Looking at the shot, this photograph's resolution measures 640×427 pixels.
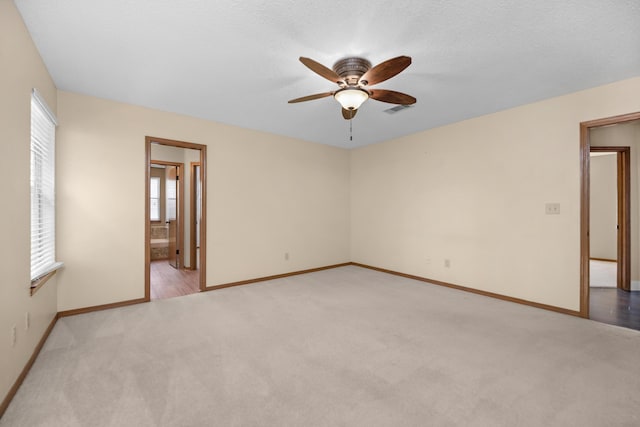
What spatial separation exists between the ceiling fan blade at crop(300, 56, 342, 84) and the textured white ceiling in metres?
0.26

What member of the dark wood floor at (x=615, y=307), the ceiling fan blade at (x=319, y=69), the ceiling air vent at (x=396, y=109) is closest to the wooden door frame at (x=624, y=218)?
the dark wood floor at (x=615, y=307)

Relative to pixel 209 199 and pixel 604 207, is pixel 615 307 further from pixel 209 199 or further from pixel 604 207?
pixel 209 199

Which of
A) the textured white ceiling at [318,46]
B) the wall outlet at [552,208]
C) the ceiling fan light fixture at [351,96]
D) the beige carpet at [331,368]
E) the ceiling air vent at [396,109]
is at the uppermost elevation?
the ceiling air vent at [396,109]

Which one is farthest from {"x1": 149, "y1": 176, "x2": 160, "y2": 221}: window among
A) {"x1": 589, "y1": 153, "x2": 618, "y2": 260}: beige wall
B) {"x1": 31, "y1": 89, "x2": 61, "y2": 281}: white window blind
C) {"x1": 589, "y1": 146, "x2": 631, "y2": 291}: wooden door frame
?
{"x1": 589, "y1": 153, "x2": 618, "y2": 260}: beige wall

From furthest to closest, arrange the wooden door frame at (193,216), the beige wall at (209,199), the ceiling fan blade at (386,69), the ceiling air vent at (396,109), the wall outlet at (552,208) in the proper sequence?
the wooden door frame at (193,216)
the ceiling air vent at (396,109)
the wall outlet at (552,208)
the beige wall at (209,199)
the ceiling fan blade at (386,69)

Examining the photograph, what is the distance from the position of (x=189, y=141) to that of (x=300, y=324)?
2912mm

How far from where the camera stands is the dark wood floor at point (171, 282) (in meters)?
4.08

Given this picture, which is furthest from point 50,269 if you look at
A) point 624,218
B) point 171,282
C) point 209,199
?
point 624,218

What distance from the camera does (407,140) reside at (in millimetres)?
4988

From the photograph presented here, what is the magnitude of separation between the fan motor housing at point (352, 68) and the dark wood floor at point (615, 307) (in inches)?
142

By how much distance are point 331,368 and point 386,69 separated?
2262mm

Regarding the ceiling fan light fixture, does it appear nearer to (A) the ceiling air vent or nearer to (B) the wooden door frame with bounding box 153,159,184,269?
(A) the ceiling air vent

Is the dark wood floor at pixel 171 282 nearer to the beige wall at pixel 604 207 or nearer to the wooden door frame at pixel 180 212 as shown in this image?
the wooden door frame at pixel 180 212

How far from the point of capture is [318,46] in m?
2.29
